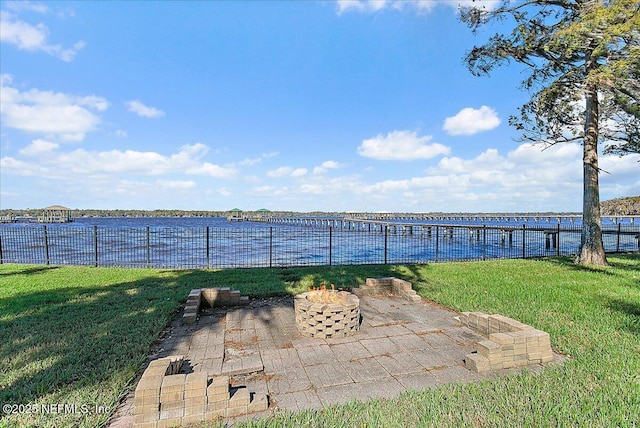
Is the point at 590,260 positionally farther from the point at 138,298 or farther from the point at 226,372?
the point at 138,298

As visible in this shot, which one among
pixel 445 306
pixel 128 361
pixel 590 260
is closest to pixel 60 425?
pixel 128 361

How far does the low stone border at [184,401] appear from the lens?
260 centimetres

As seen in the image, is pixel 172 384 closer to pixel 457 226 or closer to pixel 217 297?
pixel 217 297

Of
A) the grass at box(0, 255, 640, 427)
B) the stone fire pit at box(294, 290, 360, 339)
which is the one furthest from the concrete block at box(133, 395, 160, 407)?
the stone fire pit at box(294, 290, 360, 339)

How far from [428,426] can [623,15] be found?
32.9ft

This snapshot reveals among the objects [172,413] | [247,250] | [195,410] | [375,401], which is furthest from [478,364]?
[247,250]

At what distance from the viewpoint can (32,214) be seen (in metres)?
105

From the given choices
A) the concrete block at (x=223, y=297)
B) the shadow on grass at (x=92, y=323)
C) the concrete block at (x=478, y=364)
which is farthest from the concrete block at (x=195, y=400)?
the concrete block at (x=223, y=297)

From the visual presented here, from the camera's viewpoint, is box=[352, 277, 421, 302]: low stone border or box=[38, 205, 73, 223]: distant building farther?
box=[38, 205, 73, 223]: distant building

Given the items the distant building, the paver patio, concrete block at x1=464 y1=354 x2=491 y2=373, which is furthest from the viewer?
the distant building

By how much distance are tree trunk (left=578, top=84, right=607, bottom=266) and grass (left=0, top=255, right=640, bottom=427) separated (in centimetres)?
154

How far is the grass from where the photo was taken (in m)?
2.67

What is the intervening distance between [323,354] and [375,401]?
1160mm

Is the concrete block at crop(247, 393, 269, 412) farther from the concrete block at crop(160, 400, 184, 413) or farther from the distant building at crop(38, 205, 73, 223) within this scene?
the distant building at crop(38, 205, 73, 223)
